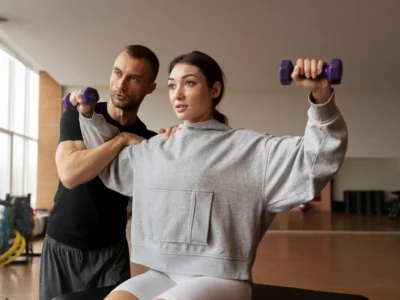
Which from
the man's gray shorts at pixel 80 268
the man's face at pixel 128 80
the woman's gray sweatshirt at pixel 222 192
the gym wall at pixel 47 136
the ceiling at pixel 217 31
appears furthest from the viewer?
the gym wall at pixel 47 136

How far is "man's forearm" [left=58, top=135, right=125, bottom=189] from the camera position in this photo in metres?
1.40

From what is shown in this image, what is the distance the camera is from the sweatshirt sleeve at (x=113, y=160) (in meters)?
1.44

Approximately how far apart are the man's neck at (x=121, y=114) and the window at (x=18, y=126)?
5.36 metres

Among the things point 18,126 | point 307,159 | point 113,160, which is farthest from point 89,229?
point 18,126

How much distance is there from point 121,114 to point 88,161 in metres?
0.32

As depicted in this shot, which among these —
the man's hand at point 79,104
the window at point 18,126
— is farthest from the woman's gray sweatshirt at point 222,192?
the window at point 18,126

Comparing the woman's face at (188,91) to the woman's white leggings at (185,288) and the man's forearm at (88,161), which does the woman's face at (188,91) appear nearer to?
the man's forearm at (88,161)

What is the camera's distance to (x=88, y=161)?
1398 millimetres

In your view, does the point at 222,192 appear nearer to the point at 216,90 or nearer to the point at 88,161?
the point at 216,90

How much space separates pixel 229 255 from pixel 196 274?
0.10m

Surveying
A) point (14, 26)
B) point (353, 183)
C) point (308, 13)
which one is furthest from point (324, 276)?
point (353, 183)

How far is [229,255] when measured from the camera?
3.82 feet

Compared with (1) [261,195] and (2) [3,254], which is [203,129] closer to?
(1) [261,195]

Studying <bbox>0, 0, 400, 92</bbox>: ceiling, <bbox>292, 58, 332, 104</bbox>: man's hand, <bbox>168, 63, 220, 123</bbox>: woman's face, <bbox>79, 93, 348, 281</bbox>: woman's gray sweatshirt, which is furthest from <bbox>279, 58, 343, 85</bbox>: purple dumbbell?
<bbox>0, 0, 400, 92</bbox>: ceiling
